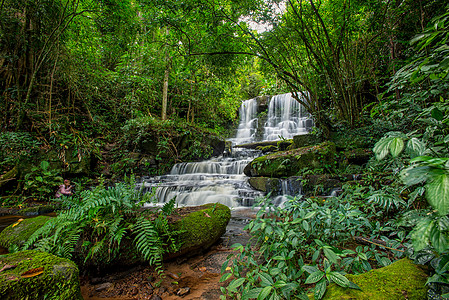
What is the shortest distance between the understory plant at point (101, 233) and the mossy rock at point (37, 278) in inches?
21.4

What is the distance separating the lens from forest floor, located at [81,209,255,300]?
5.92 ft

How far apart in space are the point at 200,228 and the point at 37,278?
5.38 feet

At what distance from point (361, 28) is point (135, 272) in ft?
25.3

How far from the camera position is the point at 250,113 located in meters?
17.4

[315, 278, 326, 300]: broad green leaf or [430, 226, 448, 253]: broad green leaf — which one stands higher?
[430, 226, 448, 253]: broad green leaf

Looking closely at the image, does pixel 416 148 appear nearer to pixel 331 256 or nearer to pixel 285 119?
pixel 331 256

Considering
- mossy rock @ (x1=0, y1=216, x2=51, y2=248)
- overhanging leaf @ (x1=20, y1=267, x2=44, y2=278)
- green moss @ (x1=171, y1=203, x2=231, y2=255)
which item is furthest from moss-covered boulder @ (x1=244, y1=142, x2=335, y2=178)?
overhanging leaf @ (x1=20, y1=267, x2=44, y2=278)

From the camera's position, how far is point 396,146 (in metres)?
0.96

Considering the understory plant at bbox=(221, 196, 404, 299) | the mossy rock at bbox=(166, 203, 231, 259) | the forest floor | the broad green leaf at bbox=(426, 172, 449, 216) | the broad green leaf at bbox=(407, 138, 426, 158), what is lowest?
the forest floor

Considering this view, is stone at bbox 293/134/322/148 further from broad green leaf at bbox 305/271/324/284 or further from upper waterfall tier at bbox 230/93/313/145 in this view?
broad green leaf at bbox 305/271/324/284

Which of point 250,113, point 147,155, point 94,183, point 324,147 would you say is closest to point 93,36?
point 147,155

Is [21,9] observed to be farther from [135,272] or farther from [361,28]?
[361,28]

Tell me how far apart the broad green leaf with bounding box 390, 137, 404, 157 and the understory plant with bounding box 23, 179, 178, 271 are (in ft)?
6.86

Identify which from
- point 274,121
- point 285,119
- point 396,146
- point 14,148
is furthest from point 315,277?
point 274,121
